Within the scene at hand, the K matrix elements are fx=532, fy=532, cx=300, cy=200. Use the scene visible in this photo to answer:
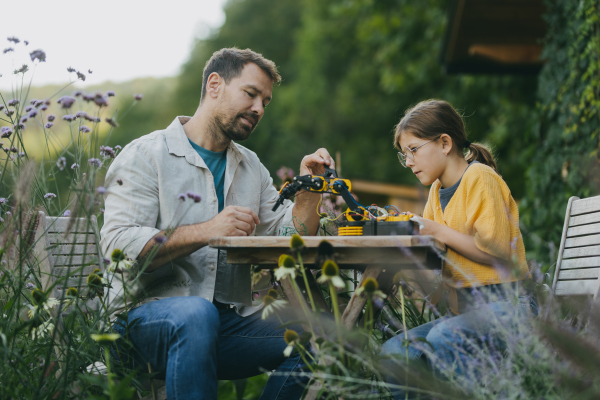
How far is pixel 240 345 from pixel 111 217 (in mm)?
754

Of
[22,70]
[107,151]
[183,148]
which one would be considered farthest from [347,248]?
[22,70]

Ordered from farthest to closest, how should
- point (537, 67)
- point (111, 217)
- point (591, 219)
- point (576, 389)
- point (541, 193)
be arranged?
1. point (537, 67)
2. point (541, 193)
3. point (591, 219)
4. point (111, 217)
5. point (576, 389)

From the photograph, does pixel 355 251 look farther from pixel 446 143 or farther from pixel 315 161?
pixel 446 143

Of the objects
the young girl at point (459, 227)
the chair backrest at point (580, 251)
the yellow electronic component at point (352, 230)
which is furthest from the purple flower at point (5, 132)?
the chair backrest at point (580, 251)

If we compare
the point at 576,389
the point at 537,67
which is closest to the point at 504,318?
the point at 576,389

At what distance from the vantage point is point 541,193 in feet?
15.3

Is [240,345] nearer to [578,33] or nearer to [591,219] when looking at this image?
[591,219]

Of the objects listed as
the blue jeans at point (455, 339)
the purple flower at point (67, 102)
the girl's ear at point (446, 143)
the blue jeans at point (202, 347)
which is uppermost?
the purple flower at point (67, 102)

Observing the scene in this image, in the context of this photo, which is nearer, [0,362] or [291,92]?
[0,362]

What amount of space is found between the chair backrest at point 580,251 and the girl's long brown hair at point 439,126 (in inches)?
17.3

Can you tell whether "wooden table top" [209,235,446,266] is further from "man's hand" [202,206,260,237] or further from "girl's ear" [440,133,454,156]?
"girl's ear" [440,133,454,156]

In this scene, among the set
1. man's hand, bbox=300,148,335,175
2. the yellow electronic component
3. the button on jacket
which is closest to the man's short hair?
the button on jacket

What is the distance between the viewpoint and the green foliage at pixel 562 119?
3.78 meters

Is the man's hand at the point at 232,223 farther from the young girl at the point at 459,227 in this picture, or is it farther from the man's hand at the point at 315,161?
the young girl at the point at 459,227
